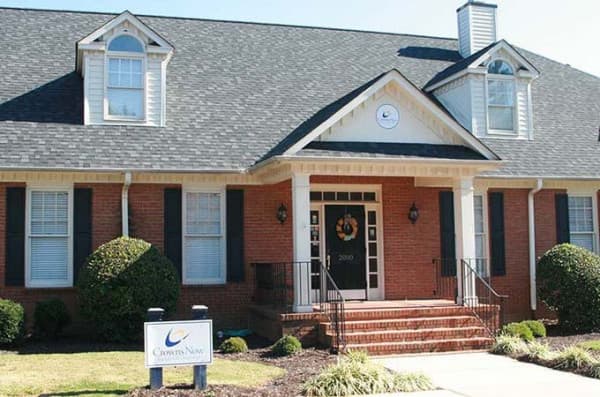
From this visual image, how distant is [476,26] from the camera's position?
70.9 ft

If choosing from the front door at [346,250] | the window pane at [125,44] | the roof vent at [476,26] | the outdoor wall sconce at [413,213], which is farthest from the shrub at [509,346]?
the roof vent at [476,26]

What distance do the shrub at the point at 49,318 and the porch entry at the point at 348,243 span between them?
18.6 ft

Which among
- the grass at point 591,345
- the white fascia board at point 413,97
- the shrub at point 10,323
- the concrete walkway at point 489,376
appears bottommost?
the concrete walkway at point 489,376

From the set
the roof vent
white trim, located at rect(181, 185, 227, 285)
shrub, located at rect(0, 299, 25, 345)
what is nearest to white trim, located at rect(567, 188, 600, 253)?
the roof vent

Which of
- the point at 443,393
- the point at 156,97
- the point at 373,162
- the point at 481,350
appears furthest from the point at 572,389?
the point at 156,97

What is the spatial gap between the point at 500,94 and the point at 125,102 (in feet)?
31.2

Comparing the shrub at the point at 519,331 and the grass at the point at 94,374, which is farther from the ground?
the shrub at the point at 519,331

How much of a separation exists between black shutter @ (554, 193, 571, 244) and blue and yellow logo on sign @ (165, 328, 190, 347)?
1168 centimetres

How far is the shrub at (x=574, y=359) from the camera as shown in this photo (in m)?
11.8

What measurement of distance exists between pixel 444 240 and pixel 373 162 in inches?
163

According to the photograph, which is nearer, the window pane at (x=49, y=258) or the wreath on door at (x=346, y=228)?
the window pane at (x=49, y=258)

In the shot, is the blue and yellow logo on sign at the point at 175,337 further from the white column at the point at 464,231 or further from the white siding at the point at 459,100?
the white siding at the point at 459,100

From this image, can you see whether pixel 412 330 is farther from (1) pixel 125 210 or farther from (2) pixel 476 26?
(2) pixel 476 26

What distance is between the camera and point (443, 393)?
33.5 feet
